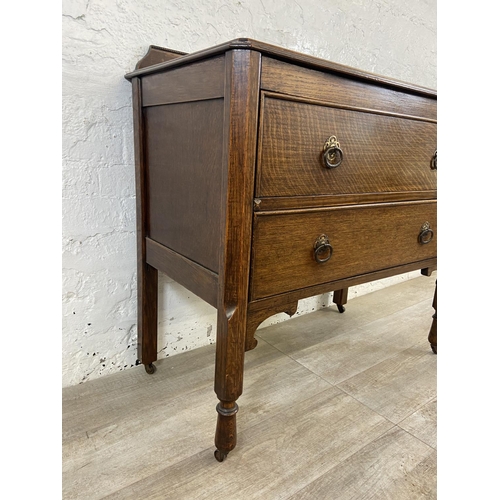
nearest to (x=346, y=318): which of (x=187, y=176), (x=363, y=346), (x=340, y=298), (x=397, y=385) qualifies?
(x=340, y=298)

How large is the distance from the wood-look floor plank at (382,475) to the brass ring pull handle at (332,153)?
0.68m

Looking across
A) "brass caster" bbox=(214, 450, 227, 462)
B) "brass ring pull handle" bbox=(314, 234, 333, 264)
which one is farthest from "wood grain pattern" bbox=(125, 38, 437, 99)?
"brass caster" bbox=(214, 450, 227, 462)

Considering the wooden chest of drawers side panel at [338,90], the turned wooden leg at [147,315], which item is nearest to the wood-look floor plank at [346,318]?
the turned wooden leg at [147,315]

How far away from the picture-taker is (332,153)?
0.90m

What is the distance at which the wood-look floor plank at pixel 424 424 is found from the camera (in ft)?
3.40

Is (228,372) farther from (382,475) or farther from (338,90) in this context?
(338,90)

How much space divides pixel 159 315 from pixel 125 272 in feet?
0.62

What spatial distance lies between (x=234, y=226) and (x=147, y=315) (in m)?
0.57

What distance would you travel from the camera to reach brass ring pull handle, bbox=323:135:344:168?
0.88m

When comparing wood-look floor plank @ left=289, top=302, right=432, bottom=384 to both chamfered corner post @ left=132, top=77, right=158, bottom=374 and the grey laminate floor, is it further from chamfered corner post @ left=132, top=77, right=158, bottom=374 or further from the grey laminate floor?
chamfered corner post @ left=132, top=77, right=158, bottom=374

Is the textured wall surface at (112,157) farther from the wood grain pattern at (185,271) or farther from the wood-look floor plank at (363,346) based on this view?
the wood-look floor plank at (363,346)

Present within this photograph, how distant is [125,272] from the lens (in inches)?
48.9

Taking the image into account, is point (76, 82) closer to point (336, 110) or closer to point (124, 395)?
point (336, 110)
